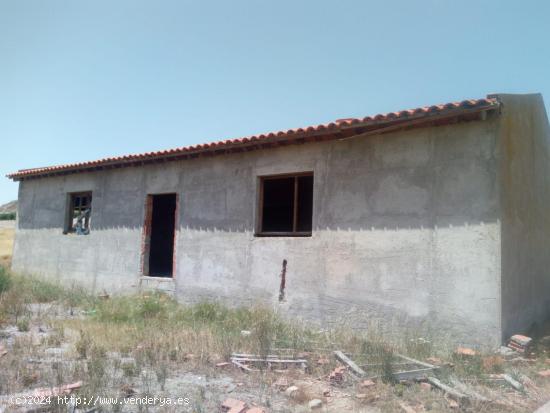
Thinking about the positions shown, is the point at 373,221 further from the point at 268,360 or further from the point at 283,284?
the point at 268,360

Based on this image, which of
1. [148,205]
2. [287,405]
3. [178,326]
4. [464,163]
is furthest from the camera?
[148,205]

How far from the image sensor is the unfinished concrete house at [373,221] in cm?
688

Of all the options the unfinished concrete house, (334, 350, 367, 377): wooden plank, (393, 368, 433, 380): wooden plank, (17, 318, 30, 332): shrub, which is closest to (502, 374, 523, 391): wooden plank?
(393, 368, 433, 380): wooden plank

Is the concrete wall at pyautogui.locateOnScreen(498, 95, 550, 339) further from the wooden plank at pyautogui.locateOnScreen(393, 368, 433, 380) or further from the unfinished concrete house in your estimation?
the wooden plank at pyautogui.locateOnScreen(393, 368, 433, 380)

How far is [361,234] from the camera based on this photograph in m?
7.92

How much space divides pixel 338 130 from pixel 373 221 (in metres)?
1.69

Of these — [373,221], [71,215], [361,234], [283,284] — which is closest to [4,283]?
[71,215]

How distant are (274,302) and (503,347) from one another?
399cm

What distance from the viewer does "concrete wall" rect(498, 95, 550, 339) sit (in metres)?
7.08

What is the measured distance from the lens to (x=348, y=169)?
27.0 feet

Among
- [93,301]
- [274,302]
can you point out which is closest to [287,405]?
[274,302]

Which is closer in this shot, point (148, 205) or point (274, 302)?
point (274, 302)

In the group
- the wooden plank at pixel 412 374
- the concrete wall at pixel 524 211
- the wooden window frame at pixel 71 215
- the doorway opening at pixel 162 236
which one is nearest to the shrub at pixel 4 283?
the wooden window frame at pixel 71 215

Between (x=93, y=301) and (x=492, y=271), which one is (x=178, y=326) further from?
(x=492, y=271)
